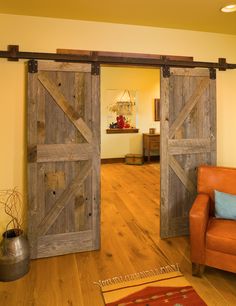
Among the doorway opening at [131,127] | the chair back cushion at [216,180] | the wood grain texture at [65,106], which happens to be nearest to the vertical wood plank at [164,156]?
the chair back cushion at [216,180]

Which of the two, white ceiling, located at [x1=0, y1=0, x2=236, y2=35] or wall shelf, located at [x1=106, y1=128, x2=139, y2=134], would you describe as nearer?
white ceiling, located at [x1=0, y1=0, x2=236, y2=35]

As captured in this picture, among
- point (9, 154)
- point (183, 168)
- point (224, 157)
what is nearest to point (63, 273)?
point (9, 154)

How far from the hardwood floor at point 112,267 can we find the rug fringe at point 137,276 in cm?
5

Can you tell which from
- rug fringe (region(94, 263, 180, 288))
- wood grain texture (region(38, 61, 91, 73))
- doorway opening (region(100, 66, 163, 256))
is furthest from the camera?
doorway opening (region(100, 66, 163, 256))

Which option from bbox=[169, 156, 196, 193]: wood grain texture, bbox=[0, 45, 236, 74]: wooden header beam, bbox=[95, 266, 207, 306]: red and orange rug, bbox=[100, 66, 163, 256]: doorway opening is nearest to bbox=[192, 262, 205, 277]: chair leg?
bbox=[95, 266, 207, 306]: red and orange rug

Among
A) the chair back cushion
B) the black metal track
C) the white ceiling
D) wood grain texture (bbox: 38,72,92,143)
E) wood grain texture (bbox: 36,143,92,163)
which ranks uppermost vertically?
the white ceiling

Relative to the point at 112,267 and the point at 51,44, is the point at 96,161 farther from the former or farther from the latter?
the point at 51,44

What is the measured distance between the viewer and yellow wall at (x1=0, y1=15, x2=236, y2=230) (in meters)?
2.60

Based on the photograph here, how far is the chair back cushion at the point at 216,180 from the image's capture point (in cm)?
259

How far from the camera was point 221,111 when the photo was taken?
333cm

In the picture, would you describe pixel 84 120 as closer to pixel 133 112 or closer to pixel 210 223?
pixel 210 223

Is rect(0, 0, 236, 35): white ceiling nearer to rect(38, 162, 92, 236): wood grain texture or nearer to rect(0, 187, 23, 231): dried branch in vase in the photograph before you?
rect(38, 162, 92, 236): wood grain texture

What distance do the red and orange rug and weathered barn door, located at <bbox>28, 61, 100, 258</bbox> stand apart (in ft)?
2.17

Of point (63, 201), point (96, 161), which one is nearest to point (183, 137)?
point (96, 161)
